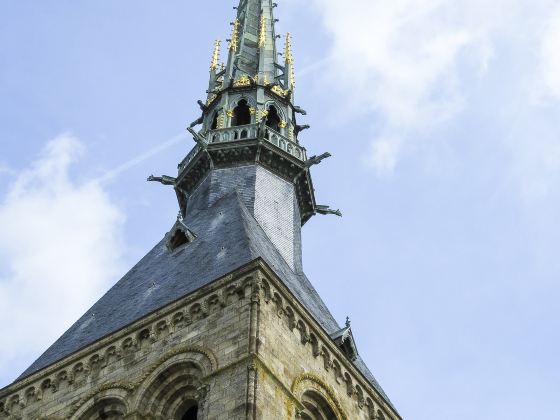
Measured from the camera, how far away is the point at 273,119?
1547 inches

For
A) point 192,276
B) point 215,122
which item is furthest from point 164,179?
point 192,276

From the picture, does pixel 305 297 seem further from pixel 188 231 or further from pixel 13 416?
pixel 13 416

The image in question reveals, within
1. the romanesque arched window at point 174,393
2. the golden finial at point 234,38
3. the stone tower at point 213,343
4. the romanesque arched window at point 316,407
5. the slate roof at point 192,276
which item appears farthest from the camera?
the golden finial at point 234,38

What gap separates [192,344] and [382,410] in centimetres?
504

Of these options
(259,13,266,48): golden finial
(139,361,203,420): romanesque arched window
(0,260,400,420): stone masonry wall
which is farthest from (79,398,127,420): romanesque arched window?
(259,13,266,48): golden finial

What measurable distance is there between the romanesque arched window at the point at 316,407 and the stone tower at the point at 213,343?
0.09 feet

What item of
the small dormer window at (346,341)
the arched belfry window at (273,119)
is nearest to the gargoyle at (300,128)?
the arched belfry window at (273,119)

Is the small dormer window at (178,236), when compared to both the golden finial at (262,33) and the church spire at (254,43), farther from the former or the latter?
the golden finial at (262,33)

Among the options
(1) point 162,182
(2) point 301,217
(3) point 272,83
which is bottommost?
(2) point 301,217

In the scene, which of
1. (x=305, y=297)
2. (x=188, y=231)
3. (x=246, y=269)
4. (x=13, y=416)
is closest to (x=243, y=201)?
(x=188, y=231)

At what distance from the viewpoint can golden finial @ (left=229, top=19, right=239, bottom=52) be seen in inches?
1690

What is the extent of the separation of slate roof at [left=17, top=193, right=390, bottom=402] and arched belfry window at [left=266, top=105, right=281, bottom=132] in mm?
6166

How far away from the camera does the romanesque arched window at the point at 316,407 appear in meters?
24.2

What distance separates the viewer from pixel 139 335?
25344 mm
